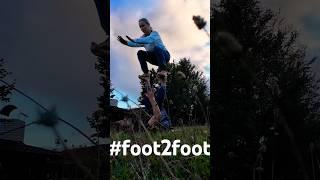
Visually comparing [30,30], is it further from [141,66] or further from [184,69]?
[184,69]

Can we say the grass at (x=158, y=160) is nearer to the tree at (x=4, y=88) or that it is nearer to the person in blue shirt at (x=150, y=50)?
the person in blue shirt at (x=150, y=50)

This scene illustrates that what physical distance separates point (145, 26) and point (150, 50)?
200 mm

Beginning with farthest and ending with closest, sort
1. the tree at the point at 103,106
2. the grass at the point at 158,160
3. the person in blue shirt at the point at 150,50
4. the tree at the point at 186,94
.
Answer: the tree at the point at 103,106, the person in blue shirt at the point at 150,50, the tree at the point at 186,94, the grass at the point at 158,160

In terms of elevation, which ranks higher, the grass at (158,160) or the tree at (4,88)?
the tree at (4,88)

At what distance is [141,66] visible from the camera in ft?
17.7

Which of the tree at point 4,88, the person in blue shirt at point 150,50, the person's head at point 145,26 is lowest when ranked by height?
the tree at point 4,88

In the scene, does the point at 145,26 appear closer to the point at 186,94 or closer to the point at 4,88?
the point at 186,94

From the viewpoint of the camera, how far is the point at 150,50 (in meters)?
5.39

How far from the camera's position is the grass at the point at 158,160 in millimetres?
4980

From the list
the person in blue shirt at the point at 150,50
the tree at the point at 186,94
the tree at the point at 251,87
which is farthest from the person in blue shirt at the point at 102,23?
the tree at the point at 251,87

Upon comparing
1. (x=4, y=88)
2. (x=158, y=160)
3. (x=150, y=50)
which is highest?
(x=150, y=50)

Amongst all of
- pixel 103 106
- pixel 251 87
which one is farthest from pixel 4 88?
pixel 251 87

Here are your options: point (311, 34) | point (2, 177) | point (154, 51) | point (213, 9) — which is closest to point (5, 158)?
point (2, 177)

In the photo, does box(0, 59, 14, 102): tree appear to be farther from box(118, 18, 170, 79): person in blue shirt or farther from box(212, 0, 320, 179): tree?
box(212, 0, 320, 179): tree
